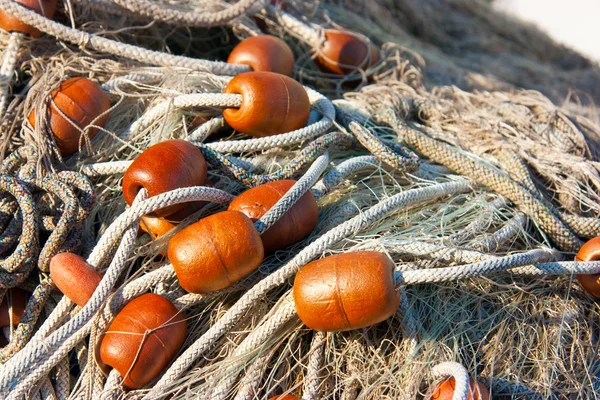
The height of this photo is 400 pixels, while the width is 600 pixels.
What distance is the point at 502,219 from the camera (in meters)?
1.86

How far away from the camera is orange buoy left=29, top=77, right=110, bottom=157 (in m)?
1.76

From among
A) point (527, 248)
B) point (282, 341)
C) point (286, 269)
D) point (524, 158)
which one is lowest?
point (282, 341)

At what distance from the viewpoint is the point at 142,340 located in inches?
55.4

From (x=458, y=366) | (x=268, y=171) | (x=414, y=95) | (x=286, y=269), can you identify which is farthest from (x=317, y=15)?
(x=458, y=366)

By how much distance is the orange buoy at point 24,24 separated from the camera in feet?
6.47

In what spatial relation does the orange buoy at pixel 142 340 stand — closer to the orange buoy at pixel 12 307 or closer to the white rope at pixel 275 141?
the orange buoy at pixel 12 307

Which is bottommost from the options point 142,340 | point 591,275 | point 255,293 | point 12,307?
point 12,307

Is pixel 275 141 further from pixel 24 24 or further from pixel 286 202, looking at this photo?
pixel 24 24

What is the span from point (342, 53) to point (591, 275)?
4.61ft

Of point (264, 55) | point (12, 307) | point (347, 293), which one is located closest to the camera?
point (347, 293)

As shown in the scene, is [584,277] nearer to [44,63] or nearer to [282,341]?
[282,341]

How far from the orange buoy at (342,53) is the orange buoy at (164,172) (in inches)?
44.5

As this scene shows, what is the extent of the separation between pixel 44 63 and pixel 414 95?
1.49 metres

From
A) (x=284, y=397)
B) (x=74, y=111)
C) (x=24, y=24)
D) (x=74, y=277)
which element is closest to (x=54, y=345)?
(x=74, y=277)
